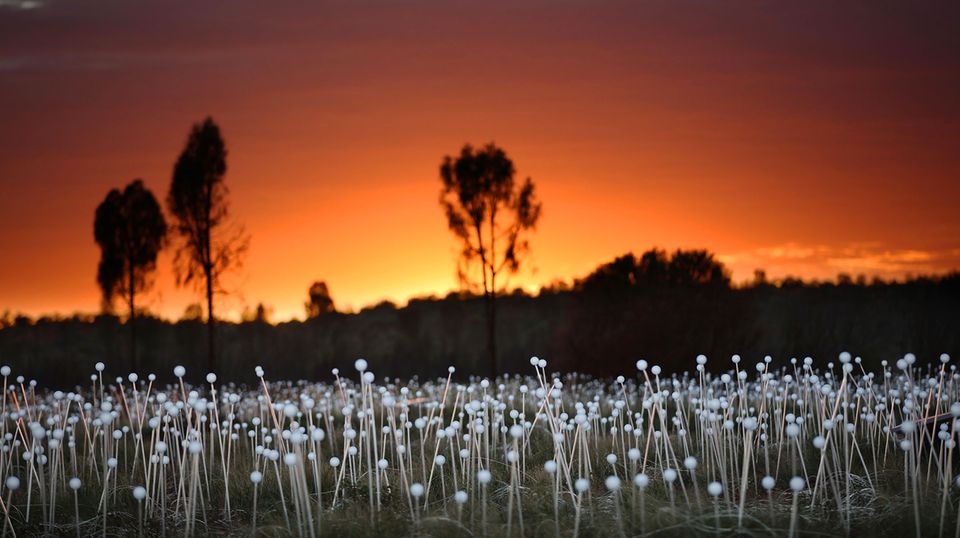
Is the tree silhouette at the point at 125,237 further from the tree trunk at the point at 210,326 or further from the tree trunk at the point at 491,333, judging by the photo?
the tree trunk at the point at 491,333

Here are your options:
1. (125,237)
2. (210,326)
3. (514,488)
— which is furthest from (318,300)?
(514,488)

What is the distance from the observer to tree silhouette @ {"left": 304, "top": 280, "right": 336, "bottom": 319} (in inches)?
1283

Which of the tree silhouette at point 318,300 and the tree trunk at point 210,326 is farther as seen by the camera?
the tree silhouette at point 318,300

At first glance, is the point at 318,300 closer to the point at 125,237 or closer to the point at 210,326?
the point at 125,237

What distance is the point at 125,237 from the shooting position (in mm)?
23922

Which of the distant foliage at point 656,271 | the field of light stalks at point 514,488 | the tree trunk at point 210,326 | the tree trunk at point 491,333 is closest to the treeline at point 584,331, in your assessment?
the distant foliage at point 656,271

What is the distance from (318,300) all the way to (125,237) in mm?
10909

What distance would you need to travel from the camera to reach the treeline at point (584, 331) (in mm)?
18438

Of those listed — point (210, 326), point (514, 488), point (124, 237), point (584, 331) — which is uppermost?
point (124, 237)

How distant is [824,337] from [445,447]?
15225 mm

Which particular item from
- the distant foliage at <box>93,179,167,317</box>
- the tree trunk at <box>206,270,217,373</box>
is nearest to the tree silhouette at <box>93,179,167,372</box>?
the distant foliage at <box>93,179,167,317</box>

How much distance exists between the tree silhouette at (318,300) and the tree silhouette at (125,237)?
29.3 feet

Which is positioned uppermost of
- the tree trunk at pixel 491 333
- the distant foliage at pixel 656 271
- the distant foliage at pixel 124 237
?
the distant foliage at pixel 124 237

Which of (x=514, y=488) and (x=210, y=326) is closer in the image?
(x=514, y=488)
